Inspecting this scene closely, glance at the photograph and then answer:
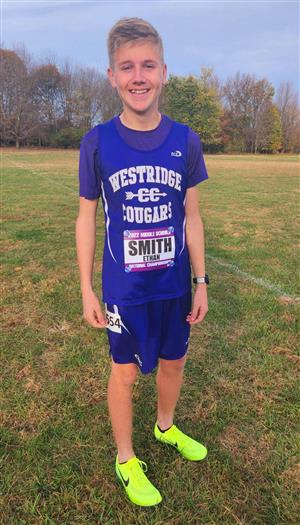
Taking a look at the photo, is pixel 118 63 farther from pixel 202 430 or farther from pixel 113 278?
pixel 202 430

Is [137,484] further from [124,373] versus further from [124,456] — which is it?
[124,373]

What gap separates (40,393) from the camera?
2.92 meters

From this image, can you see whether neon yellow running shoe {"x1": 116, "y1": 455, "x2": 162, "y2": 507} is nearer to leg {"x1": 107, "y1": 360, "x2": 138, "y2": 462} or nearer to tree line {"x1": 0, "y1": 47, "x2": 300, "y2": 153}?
leg {"x1": 107, "y1": 360, "x2": 138, "y2": 462}

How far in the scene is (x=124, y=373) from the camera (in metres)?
2.01

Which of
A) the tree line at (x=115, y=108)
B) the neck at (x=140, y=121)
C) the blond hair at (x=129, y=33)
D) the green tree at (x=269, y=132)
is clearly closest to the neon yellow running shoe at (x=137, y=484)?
the neck at (x=140, y=121)

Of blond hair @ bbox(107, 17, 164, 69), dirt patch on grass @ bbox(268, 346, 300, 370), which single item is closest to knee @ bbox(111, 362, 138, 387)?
blond hair @ bbox(107, 17, 164, 69)

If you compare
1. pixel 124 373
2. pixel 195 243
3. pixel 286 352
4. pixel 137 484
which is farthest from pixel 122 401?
pixel 286 352

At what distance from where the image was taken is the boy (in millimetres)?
1771

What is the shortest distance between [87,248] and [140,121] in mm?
621

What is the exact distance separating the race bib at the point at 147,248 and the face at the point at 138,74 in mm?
533

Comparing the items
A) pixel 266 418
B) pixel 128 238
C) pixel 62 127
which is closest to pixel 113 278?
pixel 128 238

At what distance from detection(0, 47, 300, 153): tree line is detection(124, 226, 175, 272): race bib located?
52895mm

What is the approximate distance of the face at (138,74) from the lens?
1748 mm

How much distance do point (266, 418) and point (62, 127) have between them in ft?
185
